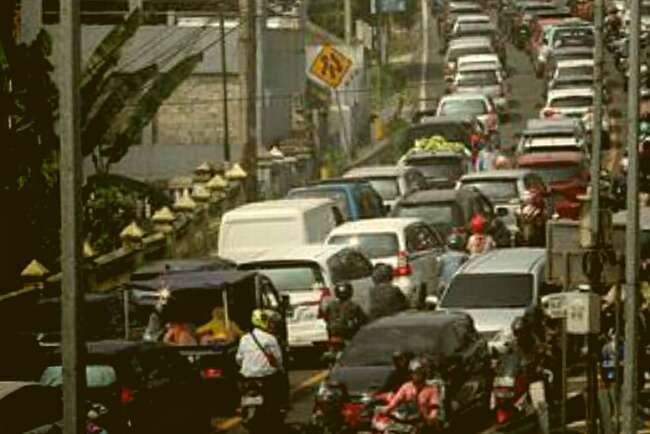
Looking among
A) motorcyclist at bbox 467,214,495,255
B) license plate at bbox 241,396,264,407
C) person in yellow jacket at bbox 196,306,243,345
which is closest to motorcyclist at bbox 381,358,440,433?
license plate at bbox 241,396,264,407

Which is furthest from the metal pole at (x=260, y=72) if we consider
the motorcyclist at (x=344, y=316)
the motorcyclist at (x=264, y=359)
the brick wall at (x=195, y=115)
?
the motorcyclist at (x=264, y=359)

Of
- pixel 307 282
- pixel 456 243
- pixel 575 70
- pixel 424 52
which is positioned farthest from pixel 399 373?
pixel 424 52

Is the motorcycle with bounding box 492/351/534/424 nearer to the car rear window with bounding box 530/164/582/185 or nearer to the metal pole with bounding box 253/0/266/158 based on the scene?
the car rear window with bounding box 530/164/582/185

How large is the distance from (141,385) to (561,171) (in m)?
A: 25.0

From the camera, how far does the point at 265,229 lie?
1495 inches

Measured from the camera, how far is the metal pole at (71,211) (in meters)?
19.8

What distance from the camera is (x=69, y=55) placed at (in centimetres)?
1984

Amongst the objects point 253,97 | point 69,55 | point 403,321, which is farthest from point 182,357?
point 253,97

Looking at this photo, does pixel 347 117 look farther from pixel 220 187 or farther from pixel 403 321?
pixel 403 321

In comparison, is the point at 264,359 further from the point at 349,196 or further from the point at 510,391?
the point at 349,196

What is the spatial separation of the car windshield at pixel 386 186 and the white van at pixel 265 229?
853 centimetres

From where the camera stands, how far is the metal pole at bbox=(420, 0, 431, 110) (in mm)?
85262

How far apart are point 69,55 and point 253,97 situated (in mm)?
31030

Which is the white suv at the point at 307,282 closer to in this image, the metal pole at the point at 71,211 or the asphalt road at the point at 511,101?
the asphalt road at the point at 511,101
